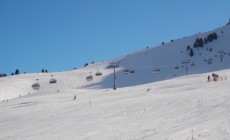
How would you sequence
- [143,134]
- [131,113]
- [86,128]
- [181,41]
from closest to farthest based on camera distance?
[143,134]
[86,128]
[131,113]
[181,41]

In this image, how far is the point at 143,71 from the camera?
120000 mm

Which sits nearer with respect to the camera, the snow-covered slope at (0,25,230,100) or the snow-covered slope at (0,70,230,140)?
the snow-covered slope at (0,70,230,140)

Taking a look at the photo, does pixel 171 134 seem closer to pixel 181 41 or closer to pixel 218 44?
pixel 218 44

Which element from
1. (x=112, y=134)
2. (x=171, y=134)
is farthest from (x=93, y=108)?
(x=171, y=134)

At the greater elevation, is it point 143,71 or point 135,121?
point 143,71

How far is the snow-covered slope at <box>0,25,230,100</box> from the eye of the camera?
104188 mm

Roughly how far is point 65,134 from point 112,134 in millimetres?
2838

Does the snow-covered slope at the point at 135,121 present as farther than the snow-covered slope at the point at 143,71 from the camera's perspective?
No

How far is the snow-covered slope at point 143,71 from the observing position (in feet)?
342

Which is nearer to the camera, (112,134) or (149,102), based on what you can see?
(112,134)

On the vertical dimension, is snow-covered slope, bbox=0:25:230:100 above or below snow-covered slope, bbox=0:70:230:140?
above

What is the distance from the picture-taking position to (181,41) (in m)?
162

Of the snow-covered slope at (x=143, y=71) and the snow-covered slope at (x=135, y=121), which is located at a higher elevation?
the snow-covered slope at (x=143, y=71)

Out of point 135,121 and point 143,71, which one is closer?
point 135,121
